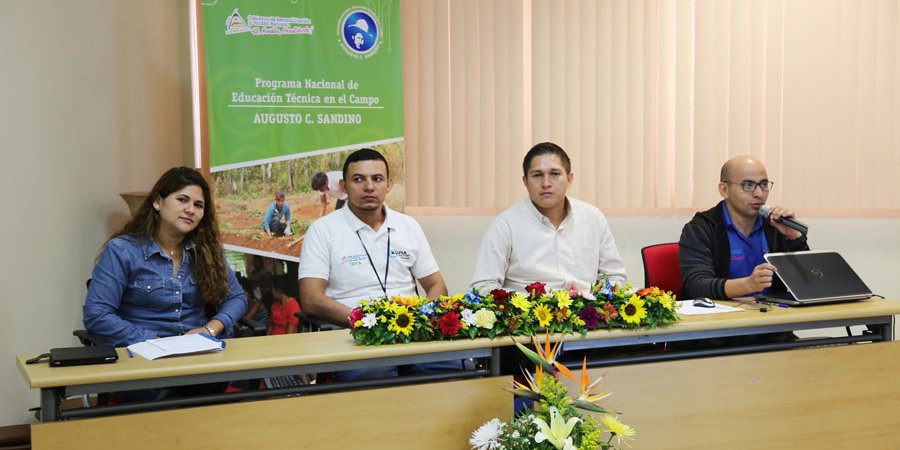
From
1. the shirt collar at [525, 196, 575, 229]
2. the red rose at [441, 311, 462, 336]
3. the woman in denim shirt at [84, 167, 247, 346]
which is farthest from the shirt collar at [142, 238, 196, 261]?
the shirt collar at [525, 196, 575, 229]

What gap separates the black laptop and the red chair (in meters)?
0.63

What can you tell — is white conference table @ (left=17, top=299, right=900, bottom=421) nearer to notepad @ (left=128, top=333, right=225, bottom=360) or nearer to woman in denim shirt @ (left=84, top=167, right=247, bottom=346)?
notepad @ (left=128, top=333, right=225, bottom=360)

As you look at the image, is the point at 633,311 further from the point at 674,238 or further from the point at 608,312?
the point at 674,238

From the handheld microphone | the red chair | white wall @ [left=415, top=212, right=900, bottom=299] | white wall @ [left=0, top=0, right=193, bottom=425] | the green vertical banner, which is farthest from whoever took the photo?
white wall @ [left=415, top=212, right=900, bottom=299]

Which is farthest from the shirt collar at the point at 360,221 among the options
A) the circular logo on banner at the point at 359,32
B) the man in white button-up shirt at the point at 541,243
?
the circular logo on banner at the point at 359,32

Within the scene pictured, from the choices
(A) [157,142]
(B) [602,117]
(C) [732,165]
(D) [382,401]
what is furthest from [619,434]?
(A) [157,142]

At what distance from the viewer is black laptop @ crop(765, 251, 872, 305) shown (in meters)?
2.86

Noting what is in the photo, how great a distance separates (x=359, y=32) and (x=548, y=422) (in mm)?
2987

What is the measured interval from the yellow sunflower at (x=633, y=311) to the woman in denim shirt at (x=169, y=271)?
4.75 feet

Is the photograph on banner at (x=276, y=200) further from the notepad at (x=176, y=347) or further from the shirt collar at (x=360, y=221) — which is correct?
the notepad at (x=176, y=347)

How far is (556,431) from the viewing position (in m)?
2.03

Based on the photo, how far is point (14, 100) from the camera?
298 centimetres

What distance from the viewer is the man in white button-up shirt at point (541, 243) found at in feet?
10.8

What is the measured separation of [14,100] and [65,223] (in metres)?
0.63
